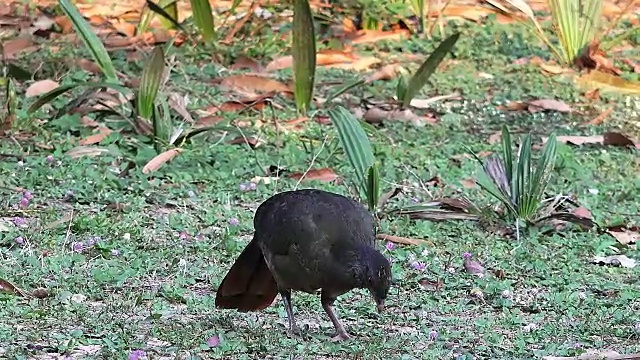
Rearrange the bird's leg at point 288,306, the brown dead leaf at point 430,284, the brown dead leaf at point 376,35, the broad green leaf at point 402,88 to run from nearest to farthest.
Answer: the bird's leg at point 288,306 < the brown dead leaf at point 430,284 < the broad green leaf at point 402,88 < the brown dead leaf at point 376,35

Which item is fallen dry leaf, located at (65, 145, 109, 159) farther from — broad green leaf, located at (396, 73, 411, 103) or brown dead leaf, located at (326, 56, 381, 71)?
brown dead leaf, located at (326, 56, 381, 71)

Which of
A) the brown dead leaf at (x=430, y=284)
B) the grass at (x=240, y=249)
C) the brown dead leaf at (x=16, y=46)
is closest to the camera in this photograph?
the grass at (x=240, y=249)

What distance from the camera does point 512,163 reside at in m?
6.26

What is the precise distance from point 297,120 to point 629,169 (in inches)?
77.8

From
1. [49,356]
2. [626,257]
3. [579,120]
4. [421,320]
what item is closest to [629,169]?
[579,120]

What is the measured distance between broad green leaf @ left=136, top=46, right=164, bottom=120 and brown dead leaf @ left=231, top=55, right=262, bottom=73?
1681 millimetres

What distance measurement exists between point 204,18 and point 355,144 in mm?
2724

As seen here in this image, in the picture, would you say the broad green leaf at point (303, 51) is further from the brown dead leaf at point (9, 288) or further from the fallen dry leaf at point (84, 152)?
the brown dead leaf at point (9, 288)

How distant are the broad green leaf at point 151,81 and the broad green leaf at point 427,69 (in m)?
1.70

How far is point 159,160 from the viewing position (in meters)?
6.76

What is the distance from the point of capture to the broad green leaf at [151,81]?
23.1ft

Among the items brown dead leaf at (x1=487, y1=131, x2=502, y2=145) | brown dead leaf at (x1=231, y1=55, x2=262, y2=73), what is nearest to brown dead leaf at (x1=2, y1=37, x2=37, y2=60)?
brown dead leaf at (x1=231, y1=55, x2=262, y2=73)

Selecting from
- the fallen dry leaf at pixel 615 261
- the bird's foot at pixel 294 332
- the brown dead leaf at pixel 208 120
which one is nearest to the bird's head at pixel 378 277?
the bird's foot at pixel 294 332

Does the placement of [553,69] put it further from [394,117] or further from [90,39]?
[90,39]
